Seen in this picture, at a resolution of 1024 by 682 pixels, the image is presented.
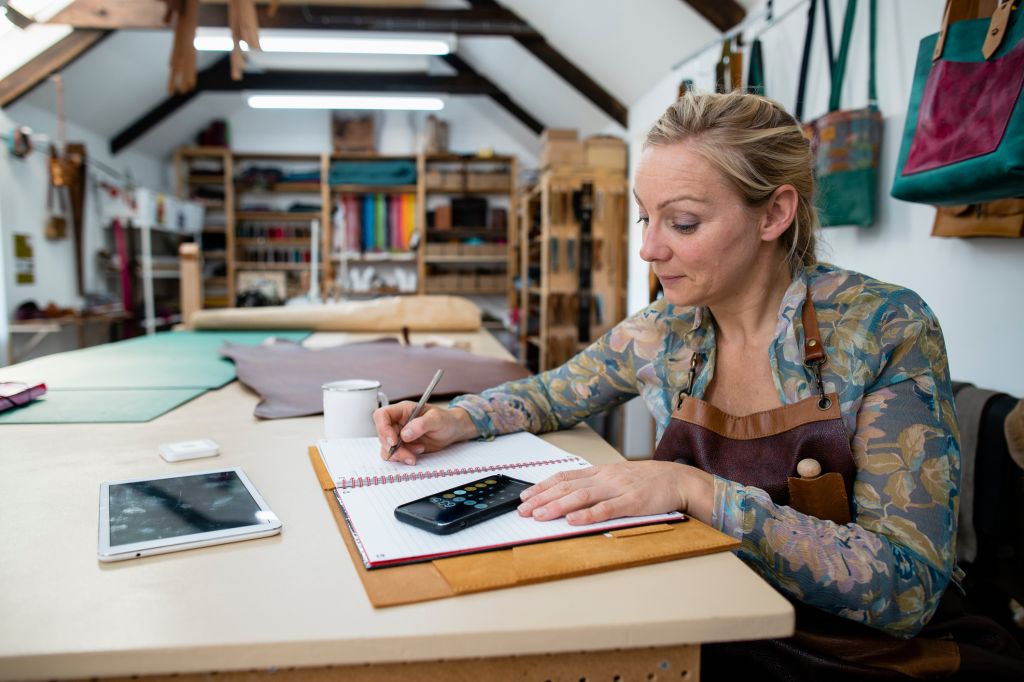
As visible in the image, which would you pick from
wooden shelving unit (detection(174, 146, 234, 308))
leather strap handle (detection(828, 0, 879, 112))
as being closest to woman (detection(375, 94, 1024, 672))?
leather strap handle (detection(828, 0, 879, 112))

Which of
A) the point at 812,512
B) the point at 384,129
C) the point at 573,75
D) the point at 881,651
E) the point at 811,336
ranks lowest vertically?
the point at 881,651

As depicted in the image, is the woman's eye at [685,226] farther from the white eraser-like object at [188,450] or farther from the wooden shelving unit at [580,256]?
the wooden shelving unit at [580,256]

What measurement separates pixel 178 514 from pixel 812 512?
815 millimetres

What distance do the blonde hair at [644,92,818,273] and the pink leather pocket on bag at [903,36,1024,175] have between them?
1.52ft

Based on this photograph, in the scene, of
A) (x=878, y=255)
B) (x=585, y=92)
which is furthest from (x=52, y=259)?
(x=878, y=255)

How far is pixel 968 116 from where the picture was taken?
1.41 metres

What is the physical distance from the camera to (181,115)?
24.1ft

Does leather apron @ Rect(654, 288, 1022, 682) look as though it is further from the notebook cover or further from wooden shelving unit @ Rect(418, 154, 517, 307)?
wooden shelving unit @ Rect(418, 154, 517, 307)

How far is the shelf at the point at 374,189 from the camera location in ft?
24.0

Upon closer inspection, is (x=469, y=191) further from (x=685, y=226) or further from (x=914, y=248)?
(x=685, y=226)

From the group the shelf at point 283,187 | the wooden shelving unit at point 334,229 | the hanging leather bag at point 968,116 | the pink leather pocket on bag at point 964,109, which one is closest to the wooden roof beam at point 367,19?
the wooden shelving unit at point 334,229

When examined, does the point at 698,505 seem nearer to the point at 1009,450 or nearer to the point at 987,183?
the point at 987,183

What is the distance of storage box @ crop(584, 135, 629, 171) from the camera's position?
5.05 m

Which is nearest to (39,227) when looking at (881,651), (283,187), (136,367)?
(283,187)
